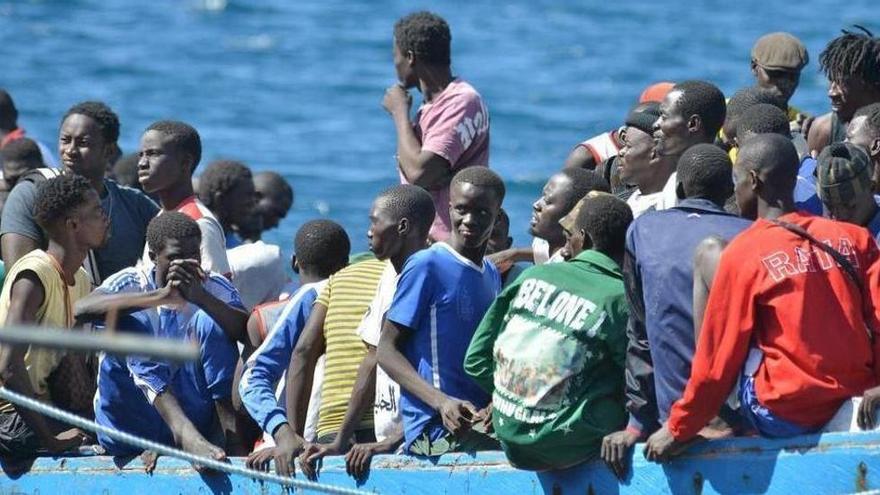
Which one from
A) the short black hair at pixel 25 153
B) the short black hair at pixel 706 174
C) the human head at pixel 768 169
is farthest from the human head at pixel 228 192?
the human head at pixel 768 169

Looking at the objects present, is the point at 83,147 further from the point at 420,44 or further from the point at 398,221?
the point at 398,221

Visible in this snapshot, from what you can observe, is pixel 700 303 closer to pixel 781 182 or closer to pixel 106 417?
pixel 781 182

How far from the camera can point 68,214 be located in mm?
9484

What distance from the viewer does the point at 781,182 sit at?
7617 millimetres

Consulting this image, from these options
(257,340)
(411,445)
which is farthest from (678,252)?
(257,340)

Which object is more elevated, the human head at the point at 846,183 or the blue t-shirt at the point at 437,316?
the human head at the point at 846,183

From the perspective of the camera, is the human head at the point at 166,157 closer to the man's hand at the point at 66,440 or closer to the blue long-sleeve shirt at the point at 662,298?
the man's hand at the point at 66,440

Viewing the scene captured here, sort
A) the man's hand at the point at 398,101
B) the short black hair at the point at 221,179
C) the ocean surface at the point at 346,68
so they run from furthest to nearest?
the ocean surface at the point at 346,68, the short black hair at the point at 221,179, the man's hand at the point at 398,101

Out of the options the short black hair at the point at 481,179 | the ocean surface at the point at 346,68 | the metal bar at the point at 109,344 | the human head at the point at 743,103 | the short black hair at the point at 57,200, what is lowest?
the ocean surface at the point at 346,68

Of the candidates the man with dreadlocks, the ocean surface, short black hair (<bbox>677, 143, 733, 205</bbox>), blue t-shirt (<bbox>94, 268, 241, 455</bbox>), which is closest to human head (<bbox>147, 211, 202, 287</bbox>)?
blue t-shirt (<bbox>94, 268, 241, 455</bbox>)

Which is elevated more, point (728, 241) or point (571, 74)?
point (728, 241)

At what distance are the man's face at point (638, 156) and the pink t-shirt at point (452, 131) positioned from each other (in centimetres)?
135

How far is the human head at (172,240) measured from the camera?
9.10 meters

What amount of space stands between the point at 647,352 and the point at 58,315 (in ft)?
9.38
